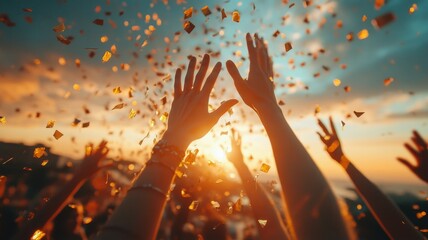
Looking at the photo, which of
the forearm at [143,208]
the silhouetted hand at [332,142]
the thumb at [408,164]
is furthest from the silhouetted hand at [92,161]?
the thumb at [408,164]

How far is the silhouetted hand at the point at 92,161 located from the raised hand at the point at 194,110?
178 cm

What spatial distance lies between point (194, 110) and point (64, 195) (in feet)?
8.95

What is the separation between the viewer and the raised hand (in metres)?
2.49

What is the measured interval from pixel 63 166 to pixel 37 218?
4692 centimetres

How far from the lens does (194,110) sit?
2588 mm

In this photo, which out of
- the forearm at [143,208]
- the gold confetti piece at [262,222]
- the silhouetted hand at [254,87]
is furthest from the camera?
the gold confetti piece at [262,222]

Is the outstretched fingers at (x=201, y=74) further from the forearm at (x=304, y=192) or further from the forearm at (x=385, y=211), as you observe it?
the forearm at (x=385, y=211)

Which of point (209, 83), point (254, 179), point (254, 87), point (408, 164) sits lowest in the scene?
point (408, 164)

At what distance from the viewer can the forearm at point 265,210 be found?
334 cm

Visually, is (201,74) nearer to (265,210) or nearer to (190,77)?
(190,77)

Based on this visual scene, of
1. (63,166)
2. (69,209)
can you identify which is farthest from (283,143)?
(63,166)

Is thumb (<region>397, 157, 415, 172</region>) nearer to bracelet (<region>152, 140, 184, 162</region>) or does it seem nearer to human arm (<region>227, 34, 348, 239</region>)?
human arm (<region>227, 34, 348, 239</region>)

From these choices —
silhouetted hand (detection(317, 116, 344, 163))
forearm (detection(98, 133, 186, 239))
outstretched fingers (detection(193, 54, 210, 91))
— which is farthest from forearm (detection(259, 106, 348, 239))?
silhouetted hand (detection(317, 116, 344, 163))

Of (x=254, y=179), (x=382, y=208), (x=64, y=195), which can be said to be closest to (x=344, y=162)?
(x=382, y=208)
